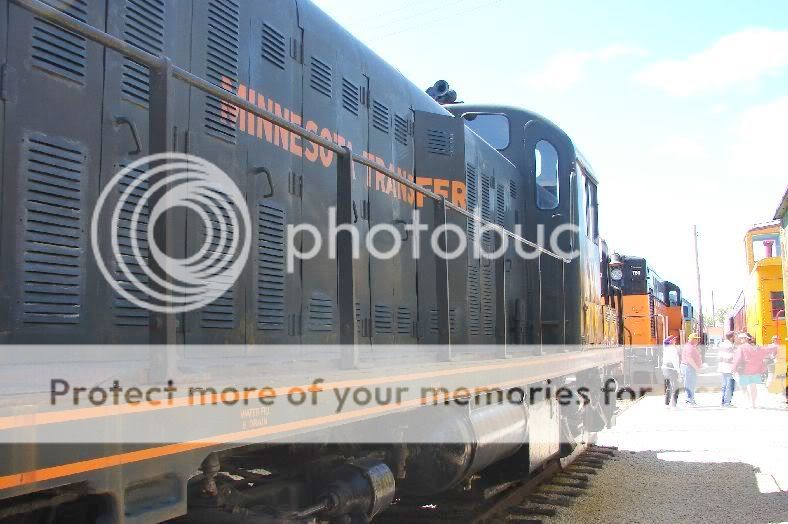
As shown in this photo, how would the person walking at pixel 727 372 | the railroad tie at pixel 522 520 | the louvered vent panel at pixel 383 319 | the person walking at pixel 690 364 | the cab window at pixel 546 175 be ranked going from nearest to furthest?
1. the louvered vent panel at pixel 383 319
2. the railroad tie at pixel 522 520
3. the cab window at pixel 546 175
4. the person walking at pixel 690 364
5. the person walking at pixel 727 372

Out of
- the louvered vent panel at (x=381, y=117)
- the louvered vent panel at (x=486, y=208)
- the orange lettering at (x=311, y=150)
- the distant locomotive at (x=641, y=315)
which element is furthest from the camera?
the distant locomotive at (x=641, y=315)

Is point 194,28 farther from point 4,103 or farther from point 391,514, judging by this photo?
point 391,514

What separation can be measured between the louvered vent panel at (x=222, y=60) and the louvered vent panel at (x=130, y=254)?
2.02ft

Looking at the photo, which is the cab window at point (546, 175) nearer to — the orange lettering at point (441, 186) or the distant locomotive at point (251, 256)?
the distant locomotive at point (251, 256)

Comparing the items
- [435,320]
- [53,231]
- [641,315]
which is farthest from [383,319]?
[641,315]

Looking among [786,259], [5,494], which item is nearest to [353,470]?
[5,494]

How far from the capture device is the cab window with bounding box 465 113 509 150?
762 cm

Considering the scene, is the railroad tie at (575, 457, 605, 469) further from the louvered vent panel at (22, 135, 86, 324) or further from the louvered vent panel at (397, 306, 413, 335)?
the louvered vent panel at (22, 135, 86, 324)

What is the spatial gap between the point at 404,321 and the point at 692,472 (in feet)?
14.0

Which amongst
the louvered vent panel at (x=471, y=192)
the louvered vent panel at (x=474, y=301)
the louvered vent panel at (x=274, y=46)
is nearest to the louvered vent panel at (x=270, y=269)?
the louvered vent panel at (x=274, y=46)

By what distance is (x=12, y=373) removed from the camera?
6.84 ft

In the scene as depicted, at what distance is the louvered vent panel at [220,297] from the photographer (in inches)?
120

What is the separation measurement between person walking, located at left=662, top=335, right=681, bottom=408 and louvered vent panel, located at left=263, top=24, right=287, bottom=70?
11.6m

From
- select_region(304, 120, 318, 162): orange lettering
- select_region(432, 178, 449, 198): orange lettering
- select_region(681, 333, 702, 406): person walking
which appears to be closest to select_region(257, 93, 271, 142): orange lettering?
select_region(304, 120, 318, 162): orange lettering
